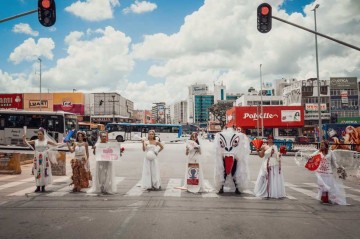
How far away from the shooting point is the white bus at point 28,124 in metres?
31.9

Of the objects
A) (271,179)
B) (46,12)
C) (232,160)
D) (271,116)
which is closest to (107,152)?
(232,160)

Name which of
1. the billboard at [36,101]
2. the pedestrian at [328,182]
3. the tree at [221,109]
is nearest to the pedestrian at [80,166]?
the pedestrian at [328,182]

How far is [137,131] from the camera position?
53531 mm

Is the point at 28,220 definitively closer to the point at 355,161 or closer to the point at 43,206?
the point at 43,206

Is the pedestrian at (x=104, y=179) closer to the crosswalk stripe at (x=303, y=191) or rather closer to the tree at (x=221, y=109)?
the crosswalk stripe at (x=303, y=191)

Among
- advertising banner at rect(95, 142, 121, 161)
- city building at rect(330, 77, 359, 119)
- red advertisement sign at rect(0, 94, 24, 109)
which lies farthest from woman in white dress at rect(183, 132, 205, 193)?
city building at rect(330, 77, 359, 119)

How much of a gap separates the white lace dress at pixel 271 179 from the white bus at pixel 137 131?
1689 inches

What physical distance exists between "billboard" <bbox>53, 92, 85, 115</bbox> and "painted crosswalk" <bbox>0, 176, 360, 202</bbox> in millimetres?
64338

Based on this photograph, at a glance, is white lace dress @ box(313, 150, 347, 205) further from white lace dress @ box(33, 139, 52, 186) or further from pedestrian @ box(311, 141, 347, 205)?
white lace dress @ box(33, 139, 52, 186)

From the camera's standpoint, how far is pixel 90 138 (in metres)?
41.2

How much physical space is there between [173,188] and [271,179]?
317cm

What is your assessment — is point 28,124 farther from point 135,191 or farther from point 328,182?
point 328,182

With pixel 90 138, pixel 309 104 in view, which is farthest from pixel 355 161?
pixel 309 104

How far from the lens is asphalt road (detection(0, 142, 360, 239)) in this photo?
582 cm
